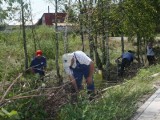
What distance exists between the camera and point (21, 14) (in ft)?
49.9

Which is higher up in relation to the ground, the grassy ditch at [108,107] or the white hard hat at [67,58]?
the white hard hat at [67,58]

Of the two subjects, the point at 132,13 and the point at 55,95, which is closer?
the point at 55,95

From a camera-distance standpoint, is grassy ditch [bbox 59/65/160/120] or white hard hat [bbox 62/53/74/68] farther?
white hard hat [bbox 62/53/74/68]

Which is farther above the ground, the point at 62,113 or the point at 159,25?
the point at 159,25

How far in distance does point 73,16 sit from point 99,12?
44.5 inches

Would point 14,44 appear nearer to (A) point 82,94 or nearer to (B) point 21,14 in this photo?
(B) point 21,14

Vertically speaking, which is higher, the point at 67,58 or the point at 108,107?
the point at 67,58

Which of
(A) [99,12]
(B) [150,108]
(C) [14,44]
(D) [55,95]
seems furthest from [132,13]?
(D) [55,95]

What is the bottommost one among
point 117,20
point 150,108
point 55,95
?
point 150,108

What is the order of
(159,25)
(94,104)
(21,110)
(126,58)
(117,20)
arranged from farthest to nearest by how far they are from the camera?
(159,25) → (117,20) → (126,58) → (94,104) → (21,110)

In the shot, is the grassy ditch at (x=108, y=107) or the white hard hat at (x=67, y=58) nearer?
the grassy ditch at (x=108, y=107)

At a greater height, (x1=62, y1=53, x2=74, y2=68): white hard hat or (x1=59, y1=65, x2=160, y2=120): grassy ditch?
(x1=62, y1=53, x2=74, y2=68): white hard hat

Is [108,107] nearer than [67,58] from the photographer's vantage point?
Yes

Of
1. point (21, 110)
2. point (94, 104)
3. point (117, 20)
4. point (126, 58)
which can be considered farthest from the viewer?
point (117, 20)
